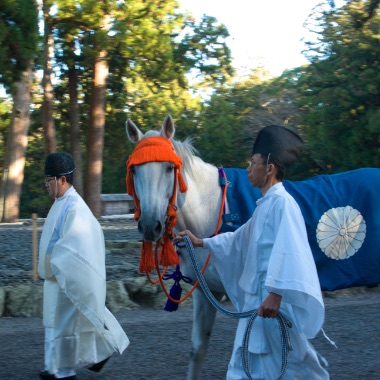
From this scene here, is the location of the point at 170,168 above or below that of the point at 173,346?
above

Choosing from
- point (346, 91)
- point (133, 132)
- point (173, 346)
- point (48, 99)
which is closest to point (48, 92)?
point (48, 99)

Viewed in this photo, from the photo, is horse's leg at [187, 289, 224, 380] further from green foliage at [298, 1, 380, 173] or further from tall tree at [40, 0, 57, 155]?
tall tree at [40, 0, 57, 155]

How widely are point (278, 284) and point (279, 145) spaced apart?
28.7 inches

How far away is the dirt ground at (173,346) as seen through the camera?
Result: 553 cm

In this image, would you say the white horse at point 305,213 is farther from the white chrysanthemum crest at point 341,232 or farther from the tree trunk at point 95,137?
the tree trunk at point 95,137

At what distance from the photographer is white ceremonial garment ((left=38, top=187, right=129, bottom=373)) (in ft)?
16.9

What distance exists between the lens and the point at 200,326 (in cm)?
473

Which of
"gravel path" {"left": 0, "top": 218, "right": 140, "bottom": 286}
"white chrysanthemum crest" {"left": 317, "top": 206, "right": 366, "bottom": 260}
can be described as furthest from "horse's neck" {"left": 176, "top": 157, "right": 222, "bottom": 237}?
"gravel path" {"left": 0, "top": 218, "right": 140, "bottom": 286}

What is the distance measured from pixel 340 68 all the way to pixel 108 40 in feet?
20.3

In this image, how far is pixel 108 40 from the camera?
18875mm

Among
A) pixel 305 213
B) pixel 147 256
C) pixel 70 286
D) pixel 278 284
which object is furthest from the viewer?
pixel 70 286

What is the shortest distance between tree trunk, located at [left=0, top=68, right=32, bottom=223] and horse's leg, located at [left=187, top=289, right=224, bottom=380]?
1425cm

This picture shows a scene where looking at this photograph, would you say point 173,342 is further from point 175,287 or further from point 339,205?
point 339,205

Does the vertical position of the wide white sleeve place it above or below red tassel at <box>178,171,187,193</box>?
below
